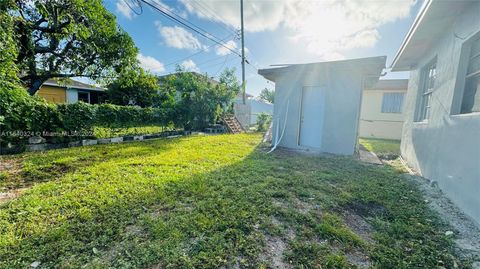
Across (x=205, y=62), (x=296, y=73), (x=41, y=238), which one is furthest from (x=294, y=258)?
(x=205, y=62)

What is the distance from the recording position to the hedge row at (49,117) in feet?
15.7

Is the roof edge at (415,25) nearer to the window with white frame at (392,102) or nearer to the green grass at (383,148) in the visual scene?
the green grass at (383,148)

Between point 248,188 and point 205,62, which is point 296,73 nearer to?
point 248,188

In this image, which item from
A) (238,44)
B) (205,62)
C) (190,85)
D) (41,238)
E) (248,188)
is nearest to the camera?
(41,238)

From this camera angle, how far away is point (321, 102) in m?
6.24

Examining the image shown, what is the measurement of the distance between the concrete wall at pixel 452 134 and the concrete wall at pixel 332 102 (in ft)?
5.02

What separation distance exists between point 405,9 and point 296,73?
2.83 metres

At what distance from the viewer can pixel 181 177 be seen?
145 inches

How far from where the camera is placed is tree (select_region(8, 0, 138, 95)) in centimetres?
589

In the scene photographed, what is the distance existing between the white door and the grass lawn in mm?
2407

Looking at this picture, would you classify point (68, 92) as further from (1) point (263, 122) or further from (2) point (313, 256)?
(2) point (313, 256)

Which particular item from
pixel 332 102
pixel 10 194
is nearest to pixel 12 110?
pixel 10 194

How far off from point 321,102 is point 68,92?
1787 centimetres

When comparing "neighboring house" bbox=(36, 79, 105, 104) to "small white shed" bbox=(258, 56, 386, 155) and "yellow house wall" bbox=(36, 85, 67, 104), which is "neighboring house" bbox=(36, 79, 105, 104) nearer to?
"yellow house wall" bbox=(36, 85, 67, 104)
